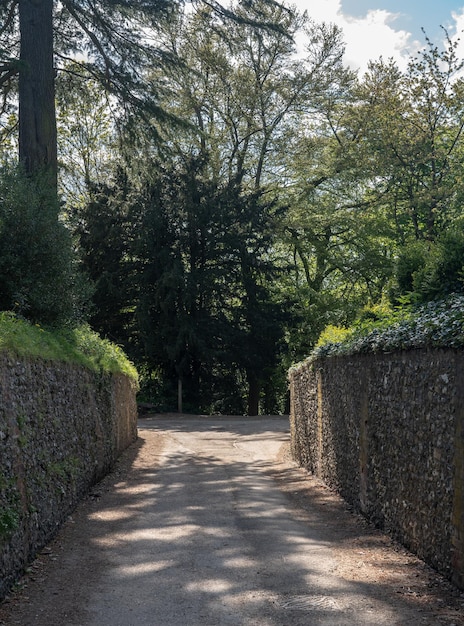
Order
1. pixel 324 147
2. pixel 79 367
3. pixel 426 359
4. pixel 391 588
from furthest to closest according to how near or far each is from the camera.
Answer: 1. pixel 324 147
2. pixel 79 367
3. pixel 426 359
4. pixel 391 588

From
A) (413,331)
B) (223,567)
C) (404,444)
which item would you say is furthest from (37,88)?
(223,567)

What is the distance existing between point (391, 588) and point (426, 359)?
241cm

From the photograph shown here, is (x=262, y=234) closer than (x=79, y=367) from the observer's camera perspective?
No

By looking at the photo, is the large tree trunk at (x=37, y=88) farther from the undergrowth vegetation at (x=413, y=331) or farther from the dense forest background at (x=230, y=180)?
the undergrowth vegetation at (x=413, y=331)

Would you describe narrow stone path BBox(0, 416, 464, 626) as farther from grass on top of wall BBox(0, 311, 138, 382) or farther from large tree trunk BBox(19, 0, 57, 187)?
large tree trunk BBox(19, 0, 57, 187)

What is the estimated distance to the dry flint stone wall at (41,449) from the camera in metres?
6.92

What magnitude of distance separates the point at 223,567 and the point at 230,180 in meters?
29.6

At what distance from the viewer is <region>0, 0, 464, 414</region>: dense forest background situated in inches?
756

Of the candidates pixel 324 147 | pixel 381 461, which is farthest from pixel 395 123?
pixel 381 461

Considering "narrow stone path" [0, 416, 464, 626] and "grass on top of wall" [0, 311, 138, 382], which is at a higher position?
"grass on top of wall" [0, 311, 138, 382]

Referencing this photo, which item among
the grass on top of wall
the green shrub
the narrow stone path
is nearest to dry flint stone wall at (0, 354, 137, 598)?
the grass on top of wall

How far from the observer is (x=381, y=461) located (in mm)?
9484

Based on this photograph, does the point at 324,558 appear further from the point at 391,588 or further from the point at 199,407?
the point at 199,407

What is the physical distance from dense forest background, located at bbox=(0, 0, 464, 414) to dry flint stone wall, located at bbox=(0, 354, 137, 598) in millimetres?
8900
